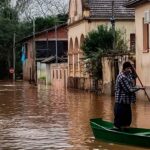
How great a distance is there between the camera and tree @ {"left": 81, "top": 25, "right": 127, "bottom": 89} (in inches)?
1540

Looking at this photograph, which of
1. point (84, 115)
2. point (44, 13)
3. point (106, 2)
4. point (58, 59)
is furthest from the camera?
point (44, 13)

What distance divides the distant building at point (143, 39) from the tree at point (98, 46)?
234 inches

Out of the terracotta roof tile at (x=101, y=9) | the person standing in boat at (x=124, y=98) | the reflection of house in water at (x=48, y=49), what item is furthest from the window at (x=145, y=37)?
the reflection of house in water at (x=48, y=49)

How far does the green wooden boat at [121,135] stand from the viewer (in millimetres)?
12453

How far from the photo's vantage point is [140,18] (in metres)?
32.3

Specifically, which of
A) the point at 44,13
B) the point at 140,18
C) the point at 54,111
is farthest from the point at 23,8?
the point at 54,111

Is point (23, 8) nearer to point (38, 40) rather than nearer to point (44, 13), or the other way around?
point (44, 13)

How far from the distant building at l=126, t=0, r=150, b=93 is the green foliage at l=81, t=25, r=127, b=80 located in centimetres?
595

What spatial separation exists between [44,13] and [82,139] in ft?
252

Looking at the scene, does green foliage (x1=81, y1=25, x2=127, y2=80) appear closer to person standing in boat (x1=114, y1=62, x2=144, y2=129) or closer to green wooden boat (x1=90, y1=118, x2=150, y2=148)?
green wooden boat (x1=90, y1=118, x2=150, y2=148)

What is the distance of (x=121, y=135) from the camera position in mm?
12922

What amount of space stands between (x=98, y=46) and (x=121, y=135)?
27880mm

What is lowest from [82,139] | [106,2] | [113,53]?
[82,139]

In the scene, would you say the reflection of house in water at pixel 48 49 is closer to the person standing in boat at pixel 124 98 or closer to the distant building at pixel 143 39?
the distant building at pixel 143 39
